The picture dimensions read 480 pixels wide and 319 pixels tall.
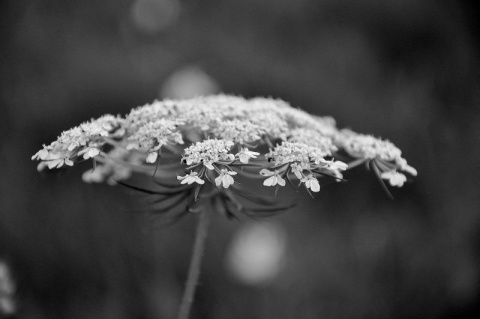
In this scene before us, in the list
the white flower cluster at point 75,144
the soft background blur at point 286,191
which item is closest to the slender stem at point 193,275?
the white flower cluster at point 75,144

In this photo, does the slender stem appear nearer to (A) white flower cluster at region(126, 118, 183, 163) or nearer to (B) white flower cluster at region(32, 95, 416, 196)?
(B) white flower cluster at region(32, 95, 416, 196)

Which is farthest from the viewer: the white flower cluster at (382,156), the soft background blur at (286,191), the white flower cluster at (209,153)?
the soft background blur at (286,191)

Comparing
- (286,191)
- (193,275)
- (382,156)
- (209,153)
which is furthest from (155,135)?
(286,191)

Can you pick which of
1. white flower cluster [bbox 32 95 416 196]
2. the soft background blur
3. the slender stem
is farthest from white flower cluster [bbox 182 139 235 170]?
the soft background blur

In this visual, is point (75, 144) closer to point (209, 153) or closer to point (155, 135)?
point (155, 135)

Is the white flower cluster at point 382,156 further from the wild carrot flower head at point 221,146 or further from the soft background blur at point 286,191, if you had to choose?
the soft background blur at point 286,191

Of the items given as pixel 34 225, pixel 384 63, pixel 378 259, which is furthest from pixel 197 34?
pixel 378 259

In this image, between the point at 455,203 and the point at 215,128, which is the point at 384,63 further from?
the point at 215,128
